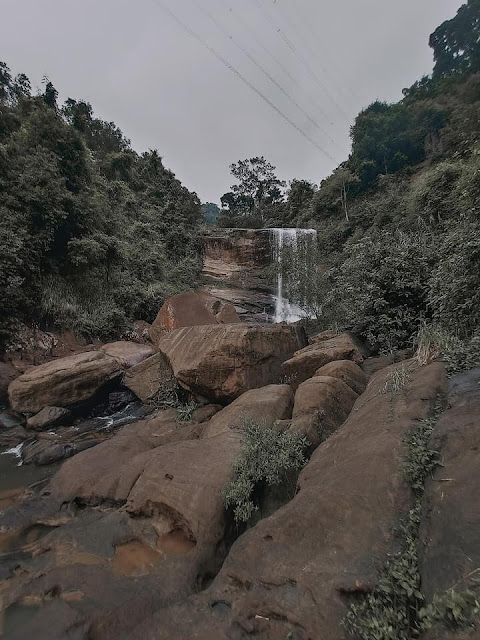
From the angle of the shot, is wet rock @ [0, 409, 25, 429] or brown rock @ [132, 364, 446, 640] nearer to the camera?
brown rock @ [132, 364, 446, 640]

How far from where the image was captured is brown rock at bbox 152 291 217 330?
11203 millimetres

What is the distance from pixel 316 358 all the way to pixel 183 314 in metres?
6.03

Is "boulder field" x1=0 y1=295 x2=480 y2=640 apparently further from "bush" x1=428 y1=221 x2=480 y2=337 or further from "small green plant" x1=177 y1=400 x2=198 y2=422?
"bush" x1=428 y1=221 x2=480 y2=337

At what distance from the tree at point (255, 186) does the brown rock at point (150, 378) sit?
33254 mm

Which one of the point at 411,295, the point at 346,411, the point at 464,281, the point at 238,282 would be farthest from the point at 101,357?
the point at 238,282

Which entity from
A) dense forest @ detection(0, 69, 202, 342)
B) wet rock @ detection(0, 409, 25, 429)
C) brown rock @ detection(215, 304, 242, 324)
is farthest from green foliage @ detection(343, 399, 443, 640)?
dense forest @ detection(0, 69, 202, 342)

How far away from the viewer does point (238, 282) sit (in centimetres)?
2284

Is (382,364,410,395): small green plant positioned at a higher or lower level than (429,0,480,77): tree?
lower

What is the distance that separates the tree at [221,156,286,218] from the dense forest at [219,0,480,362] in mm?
116

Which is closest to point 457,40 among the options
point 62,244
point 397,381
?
point 62,244

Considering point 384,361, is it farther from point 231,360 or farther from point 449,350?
point 231,360

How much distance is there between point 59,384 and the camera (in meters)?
7.96

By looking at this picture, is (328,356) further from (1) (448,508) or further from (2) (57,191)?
(2) (57,191)

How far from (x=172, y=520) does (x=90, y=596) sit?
3.19 ft
